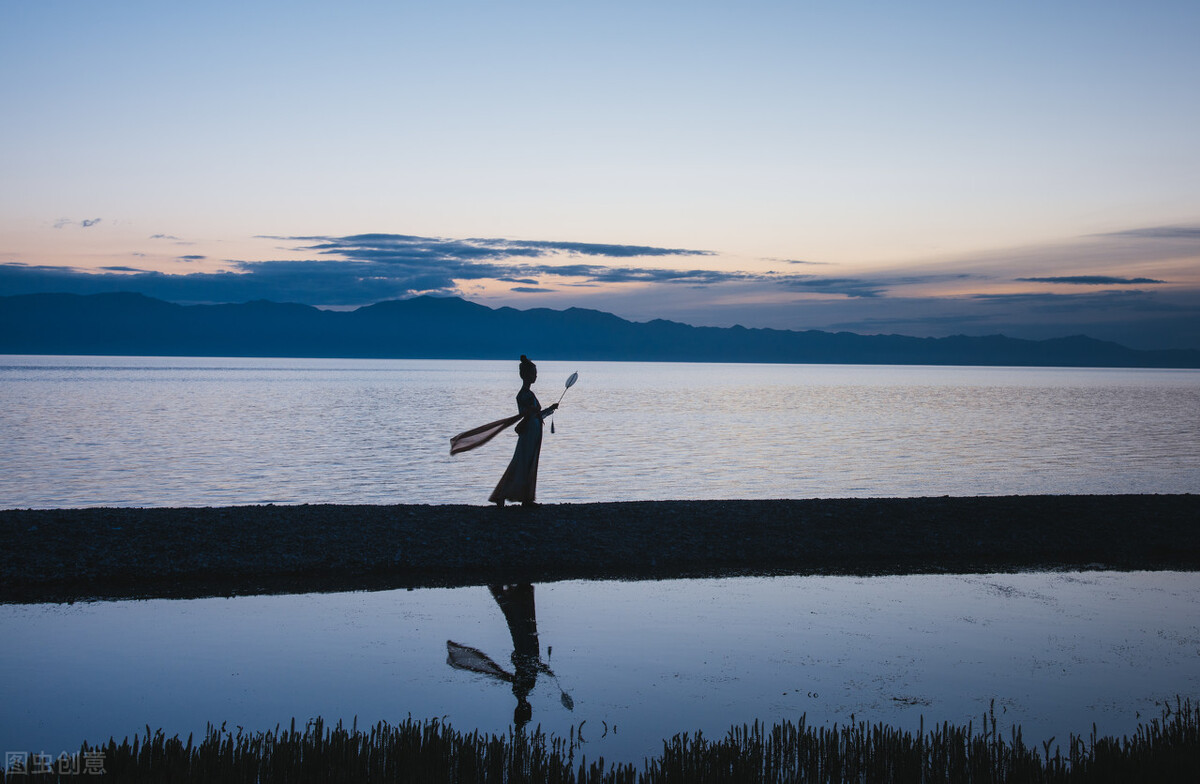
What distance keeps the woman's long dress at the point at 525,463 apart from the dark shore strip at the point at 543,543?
0.34 meters

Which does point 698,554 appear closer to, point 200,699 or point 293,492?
point 200,699

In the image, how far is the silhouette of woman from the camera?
1612cm

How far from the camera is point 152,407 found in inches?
2638

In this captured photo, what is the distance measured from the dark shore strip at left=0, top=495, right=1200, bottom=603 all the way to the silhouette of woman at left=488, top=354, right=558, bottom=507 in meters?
0.33

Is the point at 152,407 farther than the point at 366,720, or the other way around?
the point at 152,407

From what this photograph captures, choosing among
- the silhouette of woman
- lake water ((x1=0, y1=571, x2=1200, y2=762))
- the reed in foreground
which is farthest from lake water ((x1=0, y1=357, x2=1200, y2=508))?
the reed in foreground

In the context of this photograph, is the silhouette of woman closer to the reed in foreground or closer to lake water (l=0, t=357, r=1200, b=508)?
lake water (l=0, t=357, r=1200, b=508)

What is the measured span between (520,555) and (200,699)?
6.58 metres

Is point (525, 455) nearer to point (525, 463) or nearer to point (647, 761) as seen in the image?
point (525, 463)

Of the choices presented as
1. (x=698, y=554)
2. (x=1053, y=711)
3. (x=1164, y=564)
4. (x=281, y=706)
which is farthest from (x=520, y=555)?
(x=1164, y=564)

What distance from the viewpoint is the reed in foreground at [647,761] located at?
6.32 metres

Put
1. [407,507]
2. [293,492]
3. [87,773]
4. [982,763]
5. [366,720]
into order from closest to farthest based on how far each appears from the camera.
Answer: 1. [87,773]
2. [982,763]
3. [366,720]
4. [407,507]
5. [293,492]

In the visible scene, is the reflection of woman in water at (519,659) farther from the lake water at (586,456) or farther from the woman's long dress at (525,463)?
the lake water at (586,456)

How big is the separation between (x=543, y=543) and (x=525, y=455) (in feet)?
6.76
